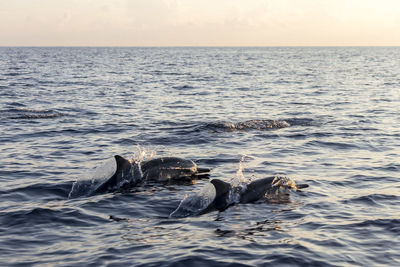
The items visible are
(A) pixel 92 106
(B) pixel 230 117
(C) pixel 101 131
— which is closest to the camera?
(C) pixel 101 131

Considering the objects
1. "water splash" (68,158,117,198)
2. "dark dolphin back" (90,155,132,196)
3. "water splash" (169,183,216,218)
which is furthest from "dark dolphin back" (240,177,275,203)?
"water splash" (68,158,117,198)

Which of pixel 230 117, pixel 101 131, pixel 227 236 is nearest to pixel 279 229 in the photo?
pixel 227 236

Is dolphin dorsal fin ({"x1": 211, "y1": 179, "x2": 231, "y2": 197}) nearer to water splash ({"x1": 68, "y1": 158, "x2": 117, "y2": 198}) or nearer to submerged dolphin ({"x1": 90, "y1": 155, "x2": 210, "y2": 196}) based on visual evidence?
submerged dolphin ({"x1": 90, "y1": 155, "x2": 210, "y2": 196})

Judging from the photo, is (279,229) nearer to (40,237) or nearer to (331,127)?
(40,237)

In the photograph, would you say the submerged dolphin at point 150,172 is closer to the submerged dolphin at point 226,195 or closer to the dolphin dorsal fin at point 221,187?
the submerged dolphin at point 226,195

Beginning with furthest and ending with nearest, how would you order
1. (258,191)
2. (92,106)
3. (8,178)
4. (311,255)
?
(92,106), (8,178), (258,191), (311,255)

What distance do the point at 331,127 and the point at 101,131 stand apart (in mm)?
10575

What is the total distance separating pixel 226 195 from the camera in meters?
12.2

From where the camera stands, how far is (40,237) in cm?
995

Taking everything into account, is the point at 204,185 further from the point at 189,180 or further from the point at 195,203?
the point at 195,203

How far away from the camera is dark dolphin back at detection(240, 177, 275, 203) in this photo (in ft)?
40.6

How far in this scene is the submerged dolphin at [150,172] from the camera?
13.8 m

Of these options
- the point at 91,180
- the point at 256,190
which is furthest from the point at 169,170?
the point at 256,190

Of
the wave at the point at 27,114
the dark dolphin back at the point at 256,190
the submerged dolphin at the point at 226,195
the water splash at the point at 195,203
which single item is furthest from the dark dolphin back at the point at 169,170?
the wave at the point at 27,114
